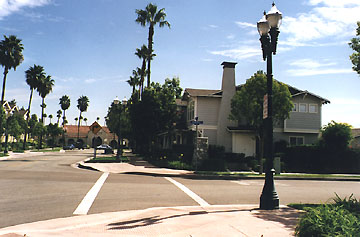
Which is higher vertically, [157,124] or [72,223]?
[157,124]

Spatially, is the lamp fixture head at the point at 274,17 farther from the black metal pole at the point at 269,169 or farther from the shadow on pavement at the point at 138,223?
the shadow on pavement at the point at 138,223

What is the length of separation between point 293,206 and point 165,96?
79.4 feet

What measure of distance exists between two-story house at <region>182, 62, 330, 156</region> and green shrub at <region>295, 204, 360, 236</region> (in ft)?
79.1

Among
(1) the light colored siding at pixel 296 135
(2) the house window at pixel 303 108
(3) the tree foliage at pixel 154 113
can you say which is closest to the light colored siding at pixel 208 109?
(3) the tree foliage at pixel 154 113

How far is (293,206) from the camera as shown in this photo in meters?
9.52

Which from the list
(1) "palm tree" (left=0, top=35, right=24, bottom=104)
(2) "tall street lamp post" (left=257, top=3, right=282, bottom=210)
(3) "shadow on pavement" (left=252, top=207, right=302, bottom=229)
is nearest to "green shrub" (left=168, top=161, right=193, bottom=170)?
(2) "tall street lamp post" (left=257, top=3, right=282, bottom=210)

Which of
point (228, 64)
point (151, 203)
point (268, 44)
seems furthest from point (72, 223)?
point (228, 64)

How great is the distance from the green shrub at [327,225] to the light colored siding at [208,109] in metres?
24.6

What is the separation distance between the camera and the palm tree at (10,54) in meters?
45.9

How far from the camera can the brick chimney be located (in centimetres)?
3017

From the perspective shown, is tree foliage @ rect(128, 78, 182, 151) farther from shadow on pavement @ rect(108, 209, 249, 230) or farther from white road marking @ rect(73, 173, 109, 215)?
shadow on pavement @ rect(108, 209, 249, 230)

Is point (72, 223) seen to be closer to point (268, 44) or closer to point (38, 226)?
point (38, 226)

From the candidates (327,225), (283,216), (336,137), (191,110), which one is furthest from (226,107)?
(327,225)

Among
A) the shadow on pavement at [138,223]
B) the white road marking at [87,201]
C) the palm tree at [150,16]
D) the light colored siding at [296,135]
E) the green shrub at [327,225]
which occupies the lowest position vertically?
the white road marking at [87,201]
